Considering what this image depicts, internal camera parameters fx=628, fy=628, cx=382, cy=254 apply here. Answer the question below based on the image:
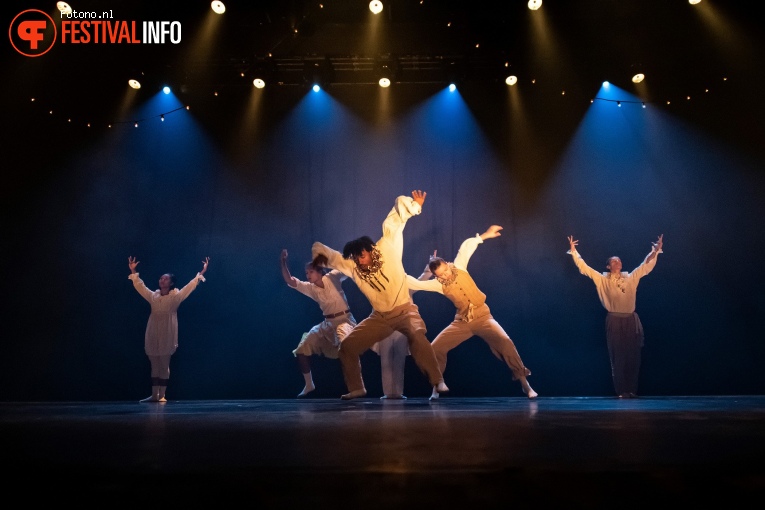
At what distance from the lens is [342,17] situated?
7.26 metres

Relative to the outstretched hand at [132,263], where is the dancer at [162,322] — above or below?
below

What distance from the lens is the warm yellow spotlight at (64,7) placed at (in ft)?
21.9

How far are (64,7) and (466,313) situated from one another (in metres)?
5.35

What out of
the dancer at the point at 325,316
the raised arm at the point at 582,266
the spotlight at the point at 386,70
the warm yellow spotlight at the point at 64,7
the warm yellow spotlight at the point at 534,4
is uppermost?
the warm yellow spotlight at the point at 64,7

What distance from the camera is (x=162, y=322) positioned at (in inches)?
270

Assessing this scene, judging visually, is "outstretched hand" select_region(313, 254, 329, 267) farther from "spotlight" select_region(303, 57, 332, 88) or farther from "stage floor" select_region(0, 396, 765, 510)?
"spotlight" select_region(303, 57, 332, 88)

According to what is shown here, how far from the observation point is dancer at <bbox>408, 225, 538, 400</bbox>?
236 inches

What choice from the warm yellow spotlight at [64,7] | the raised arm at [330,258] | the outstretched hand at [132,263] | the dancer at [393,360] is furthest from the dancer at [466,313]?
the warm yellow spotlight at [64,7]

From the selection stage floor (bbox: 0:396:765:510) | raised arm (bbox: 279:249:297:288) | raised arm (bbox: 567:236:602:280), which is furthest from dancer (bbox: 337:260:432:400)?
stage floor (bbox: 0:396:765:510)

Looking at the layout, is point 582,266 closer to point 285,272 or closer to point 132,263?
point 285,272

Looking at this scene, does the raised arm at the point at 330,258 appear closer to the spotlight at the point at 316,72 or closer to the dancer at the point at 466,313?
the dancer at the point at 466,313

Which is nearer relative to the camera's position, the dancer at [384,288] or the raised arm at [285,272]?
the dancer at [384,288]

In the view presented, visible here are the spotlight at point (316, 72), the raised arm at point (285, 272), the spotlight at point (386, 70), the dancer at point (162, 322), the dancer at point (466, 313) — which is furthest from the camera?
the spotlight at point (316, 72)

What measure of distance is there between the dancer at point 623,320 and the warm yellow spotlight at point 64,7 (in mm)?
5984
